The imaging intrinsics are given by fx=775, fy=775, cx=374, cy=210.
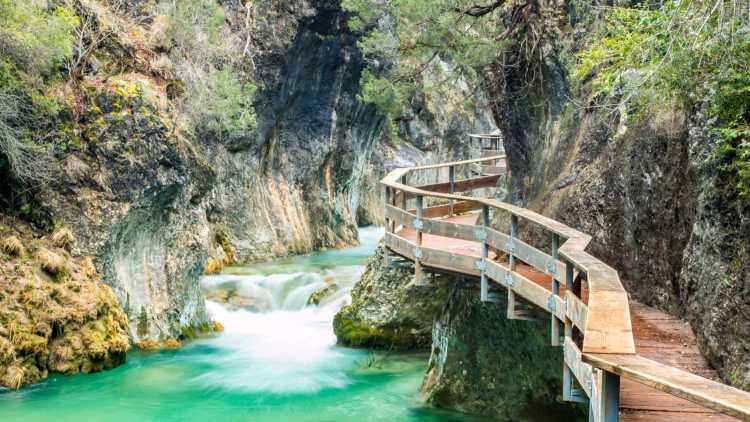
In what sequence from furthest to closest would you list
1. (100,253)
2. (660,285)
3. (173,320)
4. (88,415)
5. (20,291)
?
(173,320) → (100,253) → (20,291) → (88,415) → (660,285)

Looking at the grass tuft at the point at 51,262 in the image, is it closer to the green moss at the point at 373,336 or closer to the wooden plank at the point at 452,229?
the green moss at the point at 373,336

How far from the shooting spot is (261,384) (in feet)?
47.8

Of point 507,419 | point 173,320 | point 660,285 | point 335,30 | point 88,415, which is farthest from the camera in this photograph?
point 335,30

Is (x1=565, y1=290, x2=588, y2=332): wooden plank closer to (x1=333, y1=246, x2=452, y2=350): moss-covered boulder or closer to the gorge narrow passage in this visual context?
the gorge narrow passage

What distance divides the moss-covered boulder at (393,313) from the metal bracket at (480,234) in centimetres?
709

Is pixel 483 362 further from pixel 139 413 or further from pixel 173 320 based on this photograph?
pixel 173 320

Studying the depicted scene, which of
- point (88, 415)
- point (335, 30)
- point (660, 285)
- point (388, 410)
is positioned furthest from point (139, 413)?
point (335, 30)

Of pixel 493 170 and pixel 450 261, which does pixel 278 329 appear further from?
pixel 450 261

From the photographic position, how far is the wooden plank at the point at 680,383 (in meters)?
3.27

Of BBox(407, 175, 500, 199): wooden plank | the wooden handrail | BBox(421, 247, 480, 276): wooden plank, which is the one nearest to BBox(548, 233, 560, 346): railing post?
the wooden handrail

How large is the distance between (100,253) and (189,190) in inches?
119

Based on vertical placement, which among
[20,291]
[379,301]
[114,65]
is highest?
[114,65]

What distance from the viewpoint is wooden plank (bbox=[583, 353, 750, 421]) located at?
3.27 metres

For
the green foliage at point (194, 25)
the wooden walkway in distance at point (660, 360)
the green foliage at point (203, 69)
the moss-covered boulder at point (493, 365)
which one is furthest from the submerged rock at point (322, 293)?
the wooden walkway in distance at point (660, 360)
